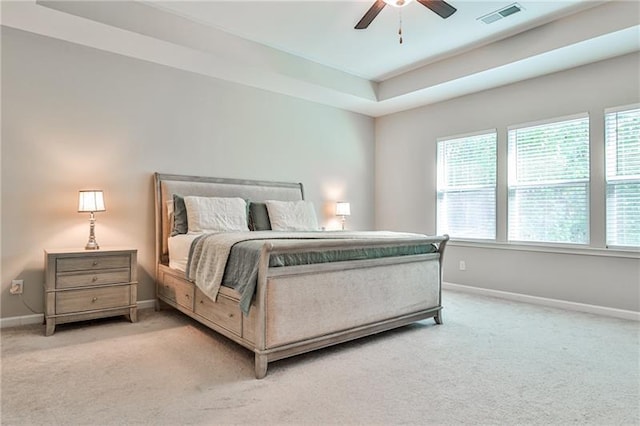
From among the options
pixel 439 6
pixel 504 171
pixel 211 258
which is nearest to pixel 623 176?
pixel 504 171

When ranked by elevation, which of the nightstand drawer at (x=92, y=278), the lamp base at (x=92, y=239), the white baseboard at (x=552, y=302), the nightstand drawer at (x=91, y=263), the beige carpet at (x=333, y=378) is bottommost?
the beige carpet at (x=333, y=378)

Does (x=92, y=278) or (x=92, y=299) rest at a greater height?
(x=92, y=278)

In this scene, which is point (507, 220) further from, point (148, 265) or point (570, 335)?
point (148, 265)

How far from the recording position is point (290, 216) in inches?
184

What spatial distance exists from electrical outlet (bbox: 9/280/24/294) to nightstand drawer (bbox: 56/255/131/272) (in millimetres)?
556

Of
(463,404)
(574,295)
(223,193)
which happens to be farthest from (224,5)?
(574,295)

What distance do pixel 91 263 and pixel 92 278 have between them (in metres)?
0.13

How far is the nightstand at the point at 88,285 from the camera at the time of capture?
10.5ft

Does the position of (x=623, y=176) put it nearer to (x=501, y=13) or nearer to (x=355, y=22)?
(x=501, y=13)

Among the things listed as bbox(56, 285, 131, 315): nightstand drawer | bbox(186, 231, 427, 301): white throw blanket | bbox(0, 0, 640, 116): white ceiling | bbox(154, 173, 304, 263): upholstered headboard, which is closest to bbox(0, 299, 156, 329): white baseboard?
bbox(56, 285, 131, 315): nightstand drawer

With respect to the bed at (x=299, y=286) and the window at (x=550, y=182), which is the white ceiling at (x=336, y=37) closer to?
the window at (x=550, y=182)

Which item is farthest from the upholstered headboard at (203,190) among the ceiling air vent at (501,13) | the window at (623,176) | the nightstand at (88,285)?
the window at (623,176)

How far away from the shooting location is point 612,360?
8.98 ft

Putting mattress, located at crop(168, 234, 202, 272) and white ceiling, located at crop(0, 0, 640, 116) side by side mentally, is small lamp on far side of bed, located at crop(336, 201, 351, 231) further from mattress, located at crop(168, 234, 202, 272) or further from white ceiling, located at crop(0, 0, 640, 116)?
mattress, located at crop(168, 234, 202, 272)
